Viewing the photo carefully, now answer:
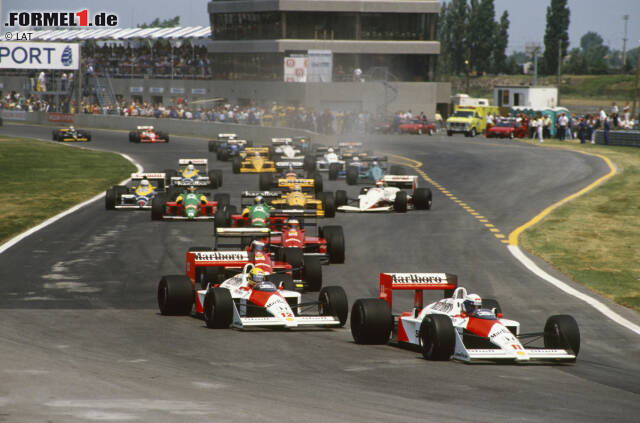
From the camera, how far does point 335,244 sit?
20.6 metres

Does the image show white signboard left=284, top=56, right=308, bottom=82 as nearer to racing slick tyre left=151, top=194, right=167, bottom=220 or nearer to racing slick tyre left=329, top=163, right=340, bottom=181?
racing slick tyre left=329, top=163, right=340, bottom=181

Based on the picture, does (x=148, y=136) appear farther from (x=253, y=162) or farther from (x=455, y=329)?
(x=455, y=329)

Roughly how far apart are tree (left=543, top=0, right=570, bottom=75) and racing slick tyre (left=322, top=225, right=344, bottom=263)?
404 ft

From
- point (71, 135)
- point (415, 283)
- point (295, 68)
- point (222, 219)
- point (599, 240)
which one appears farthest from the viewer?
point (295, 68)

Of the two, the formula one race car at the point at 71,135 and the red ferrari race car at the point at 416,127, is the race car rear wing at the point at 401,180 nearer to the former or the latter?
the formula one race car at the point at 71,135

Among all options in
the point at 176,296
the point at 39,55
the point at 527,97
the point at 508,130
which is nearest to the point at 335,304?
the point at 176,296

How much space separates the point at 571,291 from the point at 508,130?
158 feet

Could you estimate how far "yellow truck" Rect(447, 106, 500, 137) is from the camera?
68875 mm

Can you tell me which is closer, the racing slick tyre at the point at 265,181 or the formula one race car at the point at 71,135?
the racing slick tyre at the point at 265,181

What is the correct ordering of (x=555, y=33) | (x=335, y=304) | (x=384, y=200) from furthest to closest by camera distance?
1. (x=555, y=33)
2. (x=384, y=200)
3. (x=335, y=304)

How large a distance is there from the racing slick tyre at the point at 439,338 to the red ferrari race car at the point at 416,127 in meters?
59.9

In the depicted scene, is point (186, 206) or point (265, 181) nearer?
point (186, 206)

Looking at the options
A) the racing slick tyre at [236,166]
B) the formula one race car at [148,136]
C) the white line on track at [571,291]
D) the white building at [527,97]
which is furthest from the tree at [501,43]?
the white line on track at [571,291]

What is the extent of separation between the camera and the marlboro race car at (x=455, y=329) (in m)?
12.2
